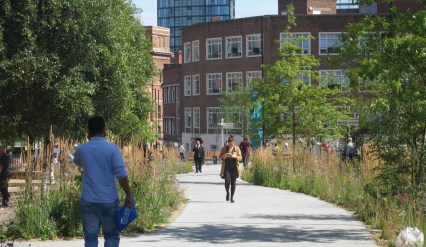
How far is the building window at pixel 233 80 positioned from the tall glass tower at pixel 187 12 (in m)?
114

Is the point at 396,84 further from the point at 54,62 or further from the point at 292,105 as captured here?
the point at 292,105

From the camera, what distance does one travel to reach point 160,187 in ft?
50.3

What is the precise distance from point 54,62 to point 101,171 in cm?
1509

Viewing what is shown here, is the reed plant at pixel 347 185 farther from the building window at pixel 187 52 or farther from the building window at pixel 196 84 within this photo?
the building window at pixel 187 52

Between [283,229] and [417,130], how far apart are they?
2.95m

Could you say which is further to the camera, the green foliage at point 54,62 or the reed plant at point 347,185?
the green foliage at point 54,62

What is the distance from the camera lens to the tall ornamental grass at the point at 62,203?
11367 millimetres

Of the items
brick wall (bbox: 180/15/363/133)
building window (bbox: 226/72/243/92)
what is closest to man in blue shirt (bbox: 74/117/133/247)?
brick wall (bbox: 180/15/363/133)

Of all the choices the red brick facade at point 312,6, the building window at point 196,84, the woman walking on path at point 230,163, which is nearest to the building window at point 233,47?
the building window at point 196,84

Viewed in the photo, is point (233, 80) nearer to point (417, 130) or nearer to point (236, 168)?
point (236, 168)

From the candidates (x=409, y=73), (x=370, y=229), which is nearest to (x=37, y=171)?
(x=370, y=229)

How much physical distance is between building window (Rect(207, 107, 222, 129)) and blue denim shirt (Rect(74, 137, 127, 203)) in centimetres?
6281

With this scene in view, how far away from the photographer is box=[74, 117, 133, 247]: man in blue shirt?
7.79 metres

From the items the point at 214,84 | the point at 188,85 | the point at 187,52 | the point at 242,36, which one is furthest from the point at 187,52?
the point at 242,36
